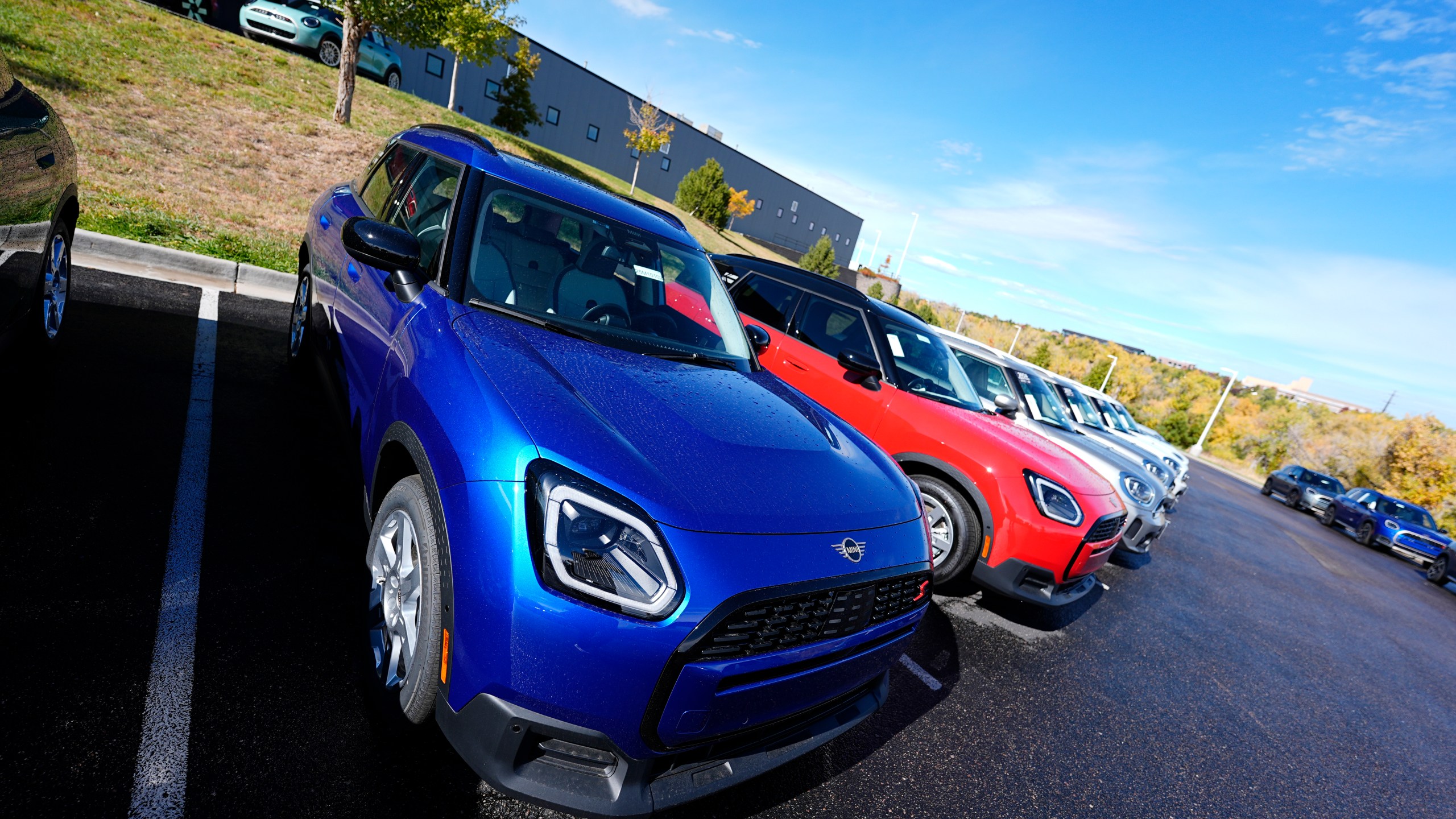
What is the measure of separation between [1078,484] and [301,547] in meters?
4.40

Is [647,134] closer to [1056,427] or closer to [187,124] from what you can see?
[187,124]

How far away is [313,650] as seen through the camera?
233 cm

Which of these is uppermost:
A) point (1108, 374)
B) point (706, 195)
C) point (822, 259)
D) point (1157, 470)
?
point (706, 195)

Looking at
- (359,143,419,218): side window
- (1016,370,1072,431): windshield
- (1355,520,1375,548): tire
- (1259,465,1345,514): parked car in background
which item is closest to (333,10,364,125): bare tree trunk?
(359,143,419,218): side window

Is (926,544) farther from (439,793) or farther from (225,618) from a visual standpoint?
(225,618)

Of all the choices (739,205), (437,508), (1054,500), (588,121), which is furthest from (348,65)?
(739,205)

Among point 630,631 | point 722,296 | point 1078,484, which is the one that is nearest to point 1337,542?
point 1078,484

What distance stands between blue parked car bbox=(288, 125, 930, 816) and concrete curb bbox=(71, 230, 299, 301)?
440cm

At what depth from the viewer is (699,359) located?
9.30ft

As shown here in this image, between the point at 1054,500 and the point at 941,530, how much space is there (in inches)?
28.5

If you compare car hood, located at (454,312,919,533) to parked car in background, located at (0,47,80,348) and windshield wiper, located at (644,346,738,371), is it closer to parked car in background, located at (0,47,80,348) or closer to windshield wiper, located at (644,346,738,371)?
windshield wiper, located at (644,346,738,371)

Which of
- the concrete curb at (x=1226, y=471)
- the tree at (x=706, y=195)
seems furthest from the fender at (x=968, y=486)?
the concrete curb at (x=1226, y=471)

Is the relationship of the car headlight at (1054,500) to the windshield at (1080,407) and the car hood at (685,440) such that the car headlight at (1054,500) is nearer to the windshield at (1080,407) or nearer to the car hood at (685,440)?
the car hood at (685,440)

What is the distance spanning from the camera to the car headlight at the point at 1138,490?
6352 mm
